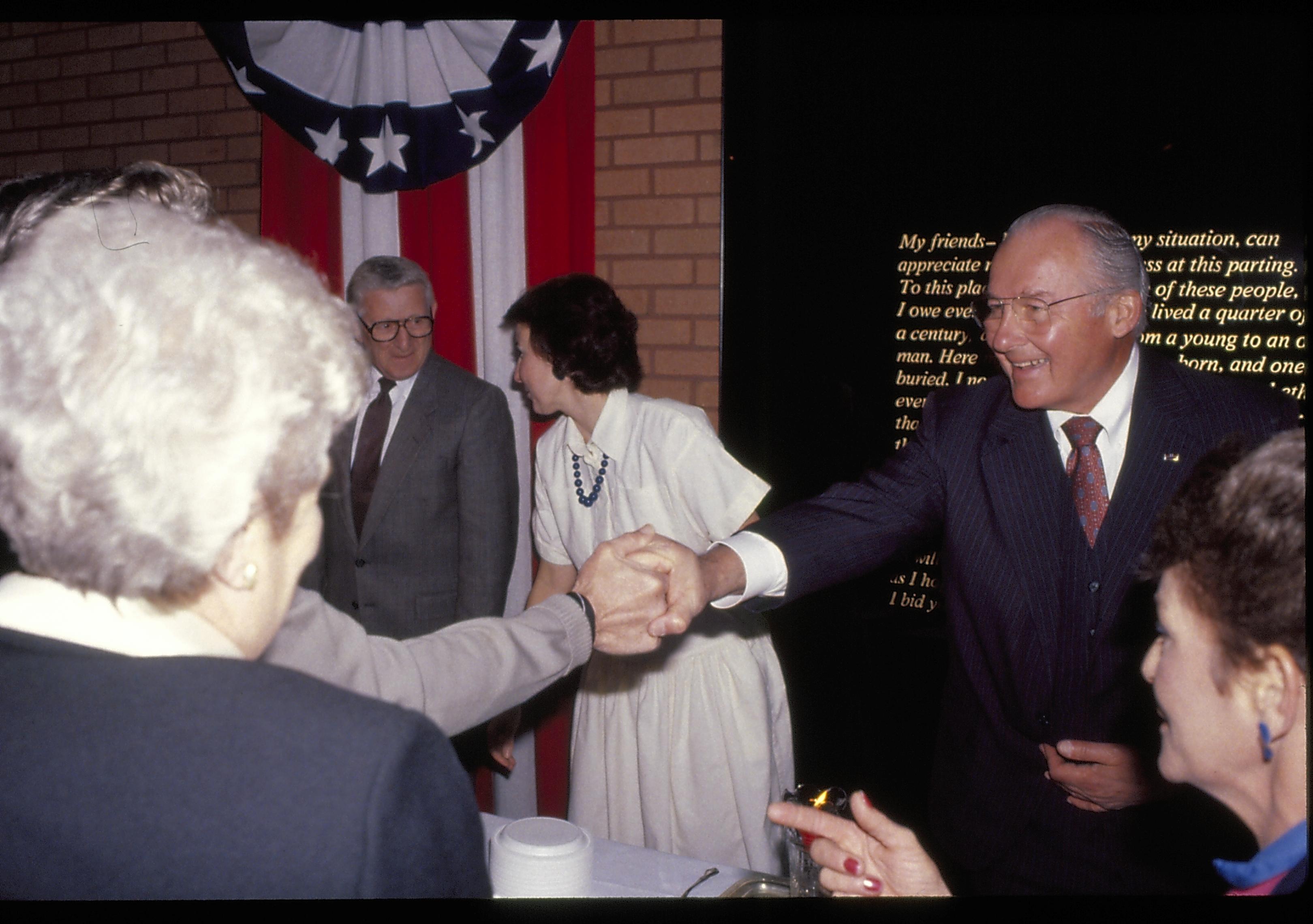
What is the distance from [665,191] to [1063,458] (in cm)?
165

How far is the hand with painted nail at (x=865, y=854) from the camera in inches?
48.6

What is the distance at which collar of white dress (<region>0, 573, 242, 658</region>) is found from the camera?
78cm

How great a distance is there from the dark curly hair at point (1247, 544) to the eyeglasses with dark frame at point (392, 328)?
7.43 ft

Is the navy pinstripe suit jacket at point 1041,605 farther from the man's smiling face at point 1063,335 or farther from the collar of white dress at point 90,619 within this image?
the collar of white dress at point 90,619

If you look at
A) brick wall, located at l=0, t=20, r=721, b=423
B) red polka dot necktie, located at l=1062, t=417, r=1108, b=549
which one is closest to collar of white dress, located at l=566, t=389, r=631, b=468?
brick wall, located at l=0, t=20, r=721, b=423

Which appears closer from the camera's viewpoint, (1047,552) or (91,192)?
(91,192)

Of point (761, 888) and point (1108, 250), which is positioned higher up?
point (1108, 250)

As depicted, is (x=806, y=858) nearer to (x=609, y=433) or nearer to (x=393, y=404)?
(x=609, y=433)

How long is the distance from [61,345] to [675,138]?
242cm

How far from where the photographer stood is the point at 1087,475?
180 cm

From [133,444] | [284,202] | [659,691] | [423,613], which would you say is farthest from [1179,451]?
[284,202]

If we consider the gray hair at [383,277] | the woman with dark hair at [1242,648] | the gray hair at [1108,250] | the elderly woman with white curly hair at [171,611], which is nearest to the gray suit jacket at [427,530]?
the gray hair at [383,277]

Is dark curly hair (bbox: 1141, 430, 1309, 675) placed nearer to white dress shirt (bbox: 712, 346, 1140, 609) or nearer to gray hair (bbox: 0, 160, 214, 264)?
white dress shirt (bbox: 712, 346, 1140, 609)

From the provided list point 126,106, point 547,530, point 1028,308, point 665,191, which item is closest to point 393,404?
point 547,530
